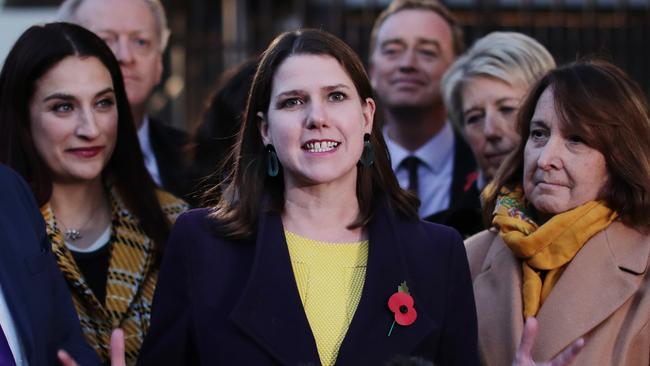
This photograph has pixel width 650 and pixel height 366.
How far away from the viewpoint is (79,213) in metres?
4.44

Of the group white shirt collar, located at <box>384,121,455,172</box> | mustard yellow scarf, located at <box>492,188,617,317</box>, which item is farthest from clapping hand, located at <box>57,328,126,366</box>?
white shirt collar, located at <box>384,121,455,172</box>

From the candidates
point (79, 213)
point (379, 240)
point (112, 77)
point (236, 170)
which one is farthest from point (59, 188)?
point (379, 240)

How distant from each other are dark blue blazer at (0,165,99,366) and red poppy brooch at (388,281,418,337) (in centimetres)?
90

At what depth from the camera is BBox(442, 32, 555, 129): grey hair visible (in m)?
4.93

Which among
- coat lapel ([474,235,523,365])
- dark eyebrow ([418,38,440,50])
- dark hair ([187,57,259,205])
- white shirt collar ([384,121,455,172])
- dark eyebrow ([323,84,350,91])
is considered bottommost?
coat lapel ([474,235,523,365])

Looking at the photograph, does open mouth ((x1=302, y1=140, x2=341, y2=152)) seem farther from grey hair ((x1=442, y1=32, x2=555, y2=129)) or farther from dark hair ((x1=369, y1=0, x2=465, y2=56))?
dark hair ((x1=369, y1=0, x2=465, y2=56))

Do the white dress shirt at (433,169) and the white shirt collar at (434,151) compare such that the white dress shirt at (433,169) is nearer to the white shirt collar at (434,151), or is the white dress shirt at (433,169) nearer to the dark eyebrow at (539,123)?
the white shirt collar at (434,151)

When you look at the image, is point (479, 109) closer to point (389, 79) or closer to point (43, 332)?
point (389, 79)

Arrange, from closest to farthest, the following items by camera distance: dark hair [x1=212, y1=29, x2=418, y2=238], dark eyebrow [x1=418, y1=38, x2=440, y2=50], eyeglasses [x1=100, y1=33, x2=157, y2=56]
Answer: dark hair [x1=212, y1=29, x2=418, y2=238] → eyeglasses [x1=100, y1=33, x2=157, y2=56] → dark eyebrow [x1=418, y1=38, x2=440, y2=50]

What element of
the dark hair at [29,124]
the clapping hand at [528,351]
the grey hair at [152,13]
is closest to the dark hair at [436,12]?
the grey hair at [152,13]

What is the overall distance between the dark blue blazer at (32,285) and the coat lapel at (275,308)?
1.76ft

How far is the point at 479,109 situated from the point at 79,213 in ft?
5.46

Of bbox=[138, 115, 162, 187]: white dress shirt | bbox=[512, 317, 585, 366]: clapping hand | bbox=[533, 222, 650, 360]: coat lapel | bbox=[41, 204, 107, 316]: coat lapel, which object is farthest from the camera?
bbox=[138, 115, 162, 187]: white dress shirt

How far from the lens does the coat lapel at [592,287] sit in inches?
150
